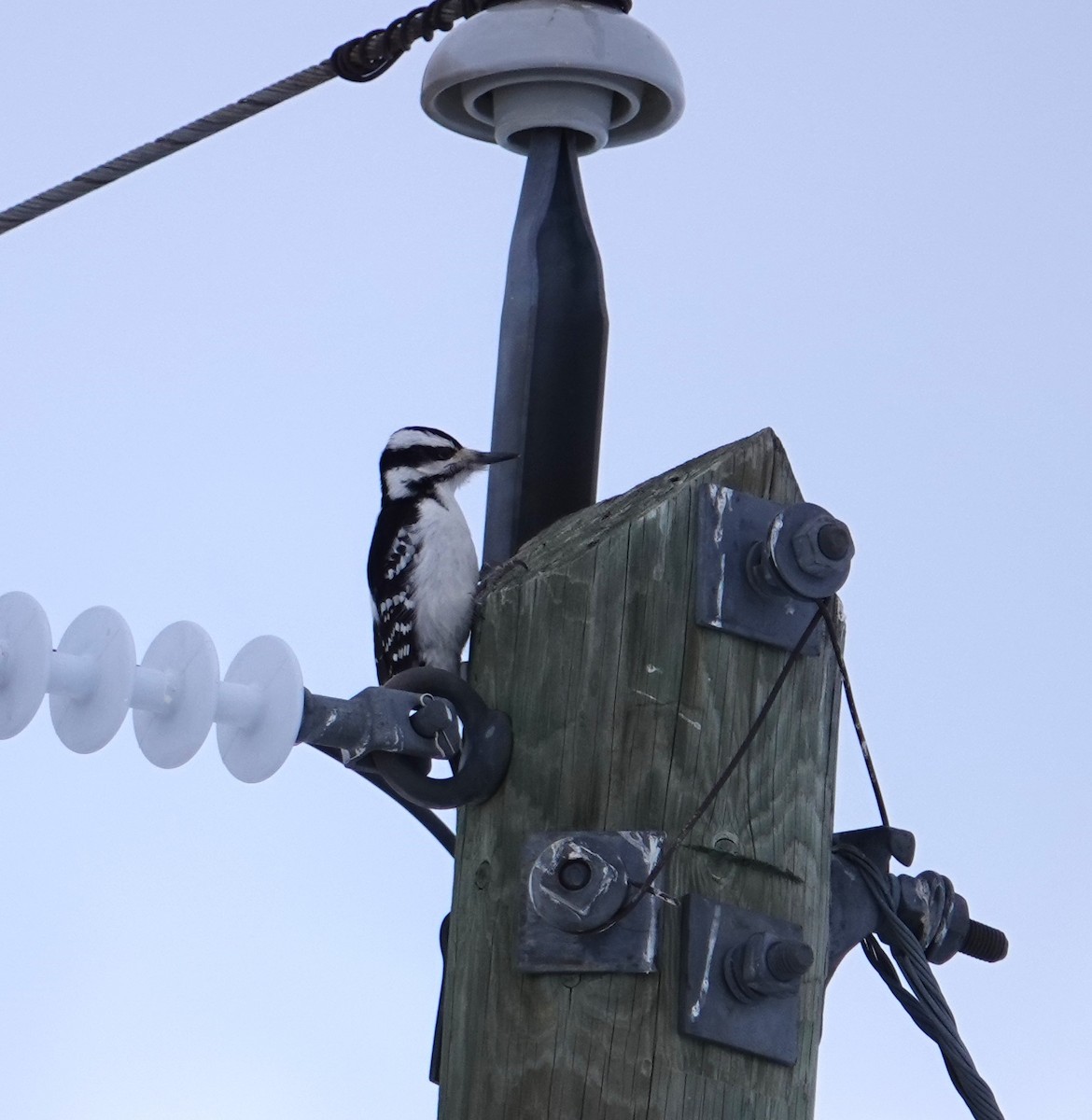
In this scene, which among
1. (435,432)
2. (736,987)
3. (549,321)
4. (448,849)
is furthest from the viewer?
(435,432)

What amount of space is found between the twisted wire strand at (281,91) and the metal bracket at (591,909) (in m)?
2.23

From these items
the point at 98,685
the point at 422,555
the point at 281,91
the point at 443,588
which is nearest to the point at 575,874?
the point at 98,685

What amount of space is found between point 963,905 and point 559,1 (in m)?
2.13

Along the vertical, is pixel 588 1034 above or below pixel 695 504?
below

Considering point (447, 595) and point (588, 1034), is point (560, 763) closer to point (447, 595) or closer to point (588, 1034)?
point (588, 1034)

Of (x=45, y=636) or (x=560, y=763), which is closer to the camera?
(x=45, y=636)

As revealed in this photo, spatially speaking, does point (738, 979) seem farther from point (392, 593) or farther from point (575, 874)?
point (392, 593)

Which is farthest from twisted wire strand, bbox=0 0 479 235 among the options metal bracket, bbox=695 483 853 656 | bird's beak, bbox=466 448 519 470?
metal bracket, bbox=695 483 853 656

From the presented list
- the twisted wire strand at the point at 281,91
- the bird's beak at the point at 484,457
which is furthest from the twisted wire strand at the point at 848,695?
the twisted wire strand at the point at 281,91

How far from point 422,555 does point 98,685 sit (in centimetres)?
172

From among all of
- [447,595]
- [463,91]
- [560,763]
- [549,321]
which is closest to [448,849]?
[560,763]

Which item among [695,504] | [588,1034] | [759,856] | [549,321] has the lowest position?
[588,1034]

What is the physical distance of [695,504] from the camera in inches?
134

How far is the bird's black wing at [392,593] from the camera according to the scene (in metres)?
4.71
